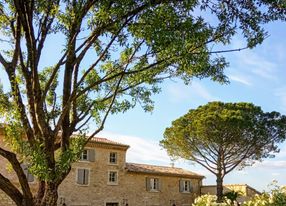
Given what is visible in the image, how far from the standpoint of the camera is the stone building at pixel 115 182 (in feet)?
97.8

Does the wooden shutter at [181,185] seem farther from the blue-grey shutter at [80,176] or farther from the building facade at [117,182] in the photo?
the blue-grey shutter at [80,176]

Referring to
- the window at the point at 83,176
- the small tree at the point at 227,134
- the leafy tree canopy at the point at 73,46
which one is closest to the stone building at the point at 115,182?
the window at the point at 83,176

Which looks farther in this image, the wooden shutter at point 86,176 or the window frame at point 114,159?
the window frame at point 114,159

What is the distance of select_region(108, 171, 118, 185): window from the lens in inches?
1265

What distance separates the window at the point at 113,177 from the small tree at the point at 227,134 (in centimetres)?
615

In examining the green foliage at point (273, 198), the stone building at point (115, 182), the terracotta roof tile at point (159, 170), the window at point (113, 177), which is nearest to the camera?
the green foliage at point (273, 198)

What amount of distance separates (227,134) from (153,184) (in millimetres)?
8379

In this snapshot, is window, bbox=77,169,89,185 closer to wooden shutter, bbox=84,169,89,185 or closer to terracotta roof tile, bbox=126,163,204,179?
wooden shutter, bbox=84,169,89,185

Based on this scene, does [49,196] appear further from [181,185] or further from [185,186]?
[185,186]

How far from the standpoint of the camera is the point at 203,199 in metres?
10.4

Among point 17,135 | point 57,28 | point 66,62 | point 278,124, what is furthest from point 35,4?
point 278,124

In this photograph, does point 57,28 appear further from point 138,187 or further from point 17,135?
point 138,187

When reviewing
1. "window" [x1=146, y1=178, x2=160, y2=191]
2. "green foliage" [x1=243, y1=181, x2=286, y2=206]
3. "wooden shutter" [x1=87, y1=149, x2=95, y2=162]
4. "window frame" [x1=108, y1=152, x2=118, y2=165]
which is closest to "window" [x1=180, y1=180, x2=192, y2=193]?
"window" [x1=146, y1=178, x2=160, y2=191]

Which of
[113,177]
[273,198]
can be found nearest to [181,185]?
[113,177]
